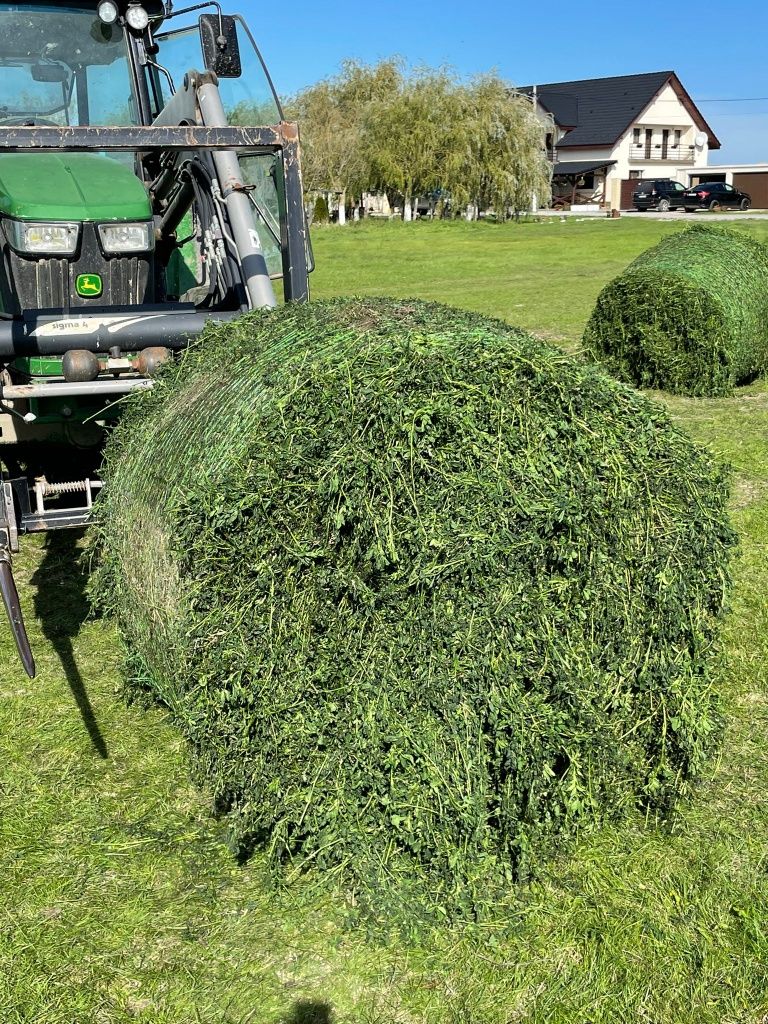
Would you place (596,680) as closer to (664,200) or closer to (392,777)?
(392,777)

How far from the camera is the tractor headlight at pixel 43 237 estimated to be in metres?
5.21

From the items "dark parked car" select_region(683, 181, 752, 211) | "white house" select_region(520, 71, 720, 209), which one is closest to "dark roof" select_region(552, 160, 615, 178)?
"white house" select_region(520, 71, 720, 209)

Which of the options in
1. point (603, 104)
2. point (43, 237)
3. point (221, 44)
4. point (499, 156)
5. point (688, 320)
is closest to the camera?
point (221, 44)

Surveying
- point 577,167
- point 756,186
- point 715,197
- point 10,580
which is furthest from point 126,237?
point 577,167

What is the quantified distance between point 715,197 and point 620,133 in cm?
1782

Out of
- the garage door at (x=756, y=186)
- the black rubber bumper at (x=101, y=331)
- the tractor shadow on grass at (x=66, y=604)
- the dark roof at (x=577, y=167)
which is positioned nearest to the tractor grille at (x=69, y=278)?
the black rubber bumper at (x=101, y=331)

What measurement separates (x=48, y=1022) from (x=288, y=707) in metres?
1.01

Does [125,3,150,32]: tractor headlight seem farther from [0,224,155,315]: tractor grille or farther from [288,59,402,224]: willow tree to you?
[288,59,402,224]: willow tree

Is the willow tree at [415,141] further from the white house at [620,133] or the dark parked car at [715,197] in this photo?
the white house at [620,133]

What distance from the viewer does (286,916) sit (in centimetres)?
301

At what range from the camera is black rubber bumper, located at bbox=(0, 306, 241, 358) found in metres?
4.61

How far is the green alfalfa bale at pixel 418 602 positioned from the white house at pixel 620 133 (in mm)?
56245

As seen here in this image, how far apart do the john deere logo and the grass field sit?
2.13 meters

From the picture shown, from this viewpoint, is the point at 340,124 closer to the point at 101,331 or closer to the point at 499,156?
the point at 499,156
